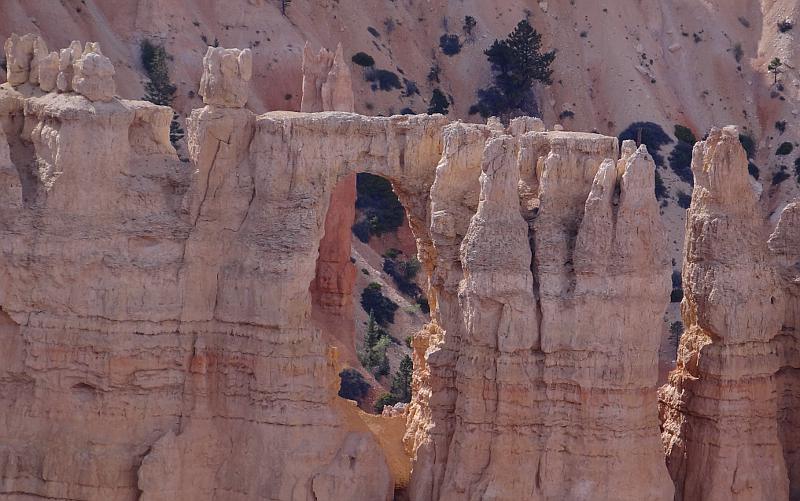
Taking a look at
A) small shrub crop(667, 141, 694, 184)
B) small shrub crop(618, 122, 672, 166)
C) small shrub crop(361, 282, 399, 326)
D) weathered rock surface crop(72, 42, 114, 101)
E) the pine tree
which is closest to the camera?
weathered rock surface crop(72, 42, 114, 101)

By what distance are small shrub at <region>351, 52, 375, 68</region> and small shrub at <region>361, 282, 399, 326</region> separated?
15.9 m

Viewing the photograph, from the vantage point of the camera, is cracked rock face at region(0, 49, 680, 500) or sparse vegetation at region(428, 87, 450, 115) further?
sparse vegetation at region(428, 87, 450, 115)

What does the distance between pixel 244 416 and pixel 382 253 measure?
33766 mm

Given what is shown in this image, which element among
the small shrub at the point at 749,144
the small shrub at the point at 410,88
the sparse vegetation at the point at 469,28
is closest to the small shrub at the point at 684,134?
the small shrub at the point at 749,144

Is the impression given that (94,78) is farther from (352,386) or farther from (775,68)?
(775,68)

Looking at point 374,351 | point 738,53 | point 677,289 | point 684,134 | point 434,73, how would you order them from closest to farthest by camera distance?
point 374,351, point 677,289, point 434,73, point 684,134, point 738,53

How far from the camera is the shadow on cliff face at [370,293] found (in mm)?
46719

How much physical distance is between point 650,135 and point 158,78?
2317 cm

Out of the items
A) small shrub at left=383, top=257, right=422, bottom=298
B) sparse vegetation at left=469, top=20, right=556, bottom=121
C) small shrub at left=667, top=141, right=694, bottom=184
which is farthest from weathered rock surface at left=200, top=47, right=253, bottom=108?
small shrub at left=667, top=141, right=694, bottom=184

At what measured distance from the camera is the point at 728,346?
103 feet

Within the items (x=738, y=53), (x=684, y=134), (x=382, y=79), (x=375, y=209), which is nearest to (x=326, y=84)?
(x=375, y=209)

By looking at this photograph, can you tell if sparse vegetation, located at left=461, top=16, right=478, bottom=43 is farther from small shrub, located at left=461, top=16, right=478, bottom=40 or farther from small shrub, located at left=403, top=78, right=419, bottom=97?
small shrub, located at left=403, top=78, right=419, bottom=97

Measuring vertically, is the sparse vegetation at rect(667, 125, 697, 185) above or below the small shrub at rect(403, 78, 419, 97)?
below

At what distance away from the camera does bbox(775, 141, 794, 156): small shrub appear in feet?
252
